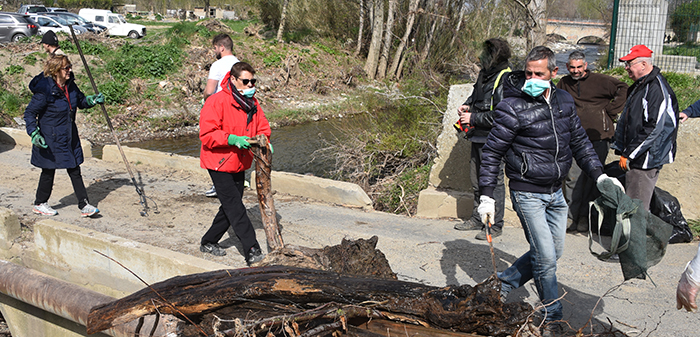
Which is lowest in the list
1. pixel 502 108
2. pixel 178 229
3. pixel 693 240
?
pixel 178 229

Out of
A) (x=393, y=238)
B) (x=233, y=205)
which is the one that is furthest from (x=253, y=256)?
(x=393, y=238)

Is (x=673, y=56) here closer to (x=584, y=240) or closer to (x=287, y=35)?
(x=584, y=240)

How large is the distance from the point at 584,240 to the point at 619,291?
1215 mm

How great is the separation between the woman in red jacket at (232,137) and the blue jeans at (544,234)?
93.2 inches

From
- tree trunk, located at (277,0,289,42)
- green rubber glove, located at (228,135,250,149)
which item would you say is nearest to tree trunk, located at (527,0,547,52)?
green rubber glove, located at (228,135,250,149)

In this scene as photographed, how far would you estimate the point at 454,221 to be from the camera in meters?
6.37

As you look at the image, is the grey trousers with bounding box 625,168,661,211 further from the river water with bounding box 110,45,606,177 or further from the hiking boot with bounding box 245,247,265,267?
the river water with bounding box 110,45,606,177

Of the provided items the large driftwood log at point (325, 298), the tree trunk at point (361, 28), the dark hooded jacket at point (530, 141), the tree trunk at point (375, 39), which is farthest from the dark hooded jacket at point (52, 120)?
the tree trunk at point (361, 28)

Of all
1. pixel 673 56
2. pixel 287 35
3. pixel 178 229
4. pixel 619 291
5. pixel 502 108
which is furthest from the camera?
pixel 287 35

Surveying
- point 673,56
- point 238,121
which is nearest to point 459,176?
point 238,121

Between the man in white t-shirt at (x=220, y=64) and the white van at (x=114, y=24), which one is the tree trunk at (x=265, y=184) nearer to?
the man in white t-shirt at (x=220, y=64)

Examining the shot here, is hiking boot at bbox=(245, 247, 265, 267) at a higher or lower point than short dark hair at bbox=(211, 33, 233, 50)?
lower

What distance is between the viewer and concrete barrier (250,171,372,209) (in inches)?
287

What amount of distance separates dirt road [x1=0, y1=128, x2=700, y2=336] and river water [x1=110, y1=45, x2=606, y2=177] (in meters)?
3.22
